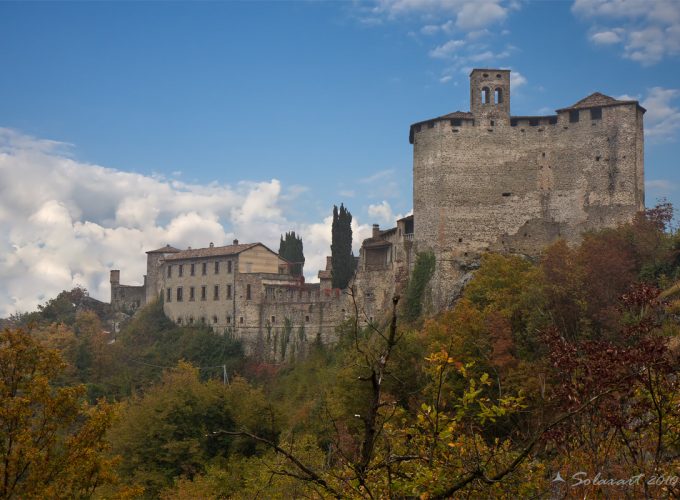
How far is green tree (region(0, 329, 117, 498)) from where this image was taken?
19500 mm

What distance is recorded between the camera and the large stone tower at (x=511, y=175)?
48.8m

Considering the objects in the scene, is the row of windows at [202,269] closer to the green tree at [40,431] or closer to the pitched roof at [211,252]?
the pitched roof at [211,252]

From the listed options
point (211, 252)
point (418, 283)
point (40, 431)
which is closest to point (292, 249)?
point (211, 252)

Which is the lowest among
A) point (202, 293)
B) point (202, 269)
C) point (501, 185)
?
point (202, 293)

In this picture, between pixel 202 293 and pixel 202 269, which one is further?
pixel 202 269

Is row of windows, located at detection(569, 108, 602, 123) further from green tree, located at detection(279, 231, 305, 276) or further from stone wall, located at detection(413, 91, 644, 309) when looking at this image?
green tree, located at detection(279, 231, 305, 276)

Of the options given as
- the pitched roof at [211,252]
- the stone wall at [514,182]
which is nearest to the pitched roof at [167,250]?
the pitched roof at [211,252]

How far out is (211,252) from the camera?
71.1m

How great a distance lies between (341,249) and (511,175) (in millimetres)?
15562

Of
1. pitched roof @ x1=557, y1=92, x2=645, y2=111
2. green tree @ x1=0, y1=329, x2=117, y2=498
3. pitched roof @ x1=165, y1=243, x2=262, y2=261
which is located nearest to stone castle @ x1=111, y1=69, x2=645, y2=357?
pitched roof @ x1=557, y1=92, x2=645, y2=111

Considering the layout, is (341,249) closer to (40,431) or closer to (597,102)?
(597,102)

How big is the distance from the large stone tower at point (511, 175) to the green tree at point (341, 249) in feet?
29.8

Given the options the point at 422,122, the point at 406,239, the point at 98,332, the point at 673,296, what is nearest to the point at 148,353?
the point at 98,332

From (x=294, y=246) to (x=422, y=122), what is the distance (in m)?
26.7
